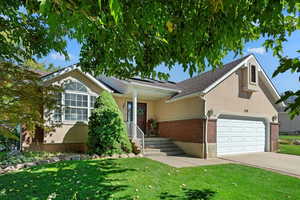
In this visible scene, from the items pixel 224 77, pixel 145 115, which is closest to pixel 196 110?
pixel 224 77

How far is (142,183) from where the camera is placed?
234 inches

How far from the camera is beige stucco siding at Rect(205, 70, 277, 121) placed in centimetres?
1259

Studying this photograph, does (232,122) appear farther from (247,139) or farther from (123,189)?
(123,189)

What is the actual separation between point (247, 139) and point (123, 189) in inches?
445

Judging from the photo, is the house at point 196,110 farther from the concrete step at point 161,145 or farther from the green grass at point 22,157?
the green grass at point 22,157

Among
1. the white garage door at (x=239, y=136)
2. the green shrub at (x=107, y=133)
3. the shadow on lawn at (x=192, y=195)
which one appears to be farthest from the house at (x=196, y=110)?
the shadow on lawn at (x=192, y=195)

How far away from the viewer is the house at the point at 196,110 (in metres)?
11.7

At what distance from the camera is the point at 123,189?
5.38m

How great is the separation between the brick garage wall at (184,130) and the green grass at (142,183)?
3.91 metres

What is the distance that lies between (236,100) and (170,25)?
39.0ft

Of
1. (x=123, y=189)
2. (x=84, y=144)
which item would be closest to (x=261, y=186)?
(x=123, y=189)

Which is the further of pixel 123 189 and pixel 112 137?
pixel 112 137

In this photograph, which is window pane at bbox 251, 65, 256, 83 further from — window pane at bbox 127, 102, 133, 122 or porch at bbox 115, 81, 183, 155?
window pane at bbox 127, 102, 133, 122

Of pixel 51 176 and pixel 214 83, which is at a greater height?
pixel 214 83
